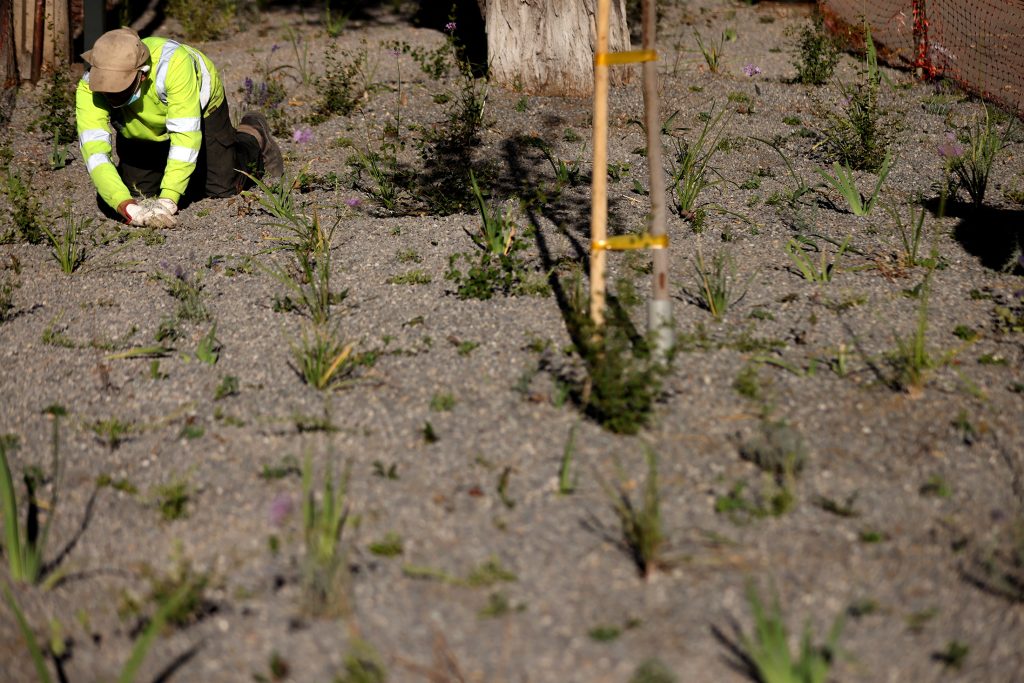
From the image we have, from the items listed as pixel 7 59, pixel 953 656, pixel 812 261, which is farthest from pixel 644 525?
pixel 7 59

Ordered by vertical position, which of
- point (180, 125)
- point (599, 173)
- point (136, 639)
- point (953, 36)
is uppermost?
point (599, 173)

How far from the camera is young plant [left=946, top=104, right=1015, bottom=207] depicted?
16.7 feet

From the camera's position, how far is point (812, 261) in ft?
15.0

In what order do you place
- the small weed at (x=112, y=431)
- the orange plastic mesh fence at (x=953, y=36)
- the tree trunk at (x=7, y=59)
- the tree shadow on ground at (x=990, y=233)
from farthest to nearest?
the orange plastic mesh fence at (x=953, y=36), the tree trunk at (x=7, y=59), the tree shadow on ground at (x=990, y=233), the small weed at (x=112, y=431)

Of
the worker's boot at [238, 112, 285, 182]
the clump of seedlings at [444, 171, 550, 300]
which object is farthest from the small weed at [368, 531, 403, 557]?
the worker's boot at [238, 112, 285, 182]

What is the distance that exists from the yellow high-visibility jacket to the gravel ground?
0.81 ft

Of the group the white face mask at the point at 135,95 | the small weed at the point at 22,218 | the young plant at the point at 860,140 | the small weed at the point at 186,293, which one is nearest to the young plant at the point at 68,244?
the small weed at the point at 22,218

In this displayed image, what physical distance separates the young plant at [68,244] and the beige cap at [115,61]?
0.65 m

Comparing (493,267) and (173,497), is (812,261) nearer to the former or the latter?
(493,267)

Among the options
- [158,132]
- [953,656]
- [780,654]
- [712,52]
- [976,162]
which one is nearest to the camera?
[780,654]

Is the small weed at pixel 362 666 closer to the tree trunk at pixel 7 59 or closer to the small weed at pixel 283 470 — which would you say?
the small weed at pixel 283 470

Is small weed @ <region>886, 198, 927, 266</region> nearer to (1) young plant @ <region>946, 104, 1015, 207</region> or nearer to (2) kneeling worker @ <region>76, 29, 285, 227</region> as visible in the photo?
(1) young plant @ <region>946, 104, 1015, 207</region>

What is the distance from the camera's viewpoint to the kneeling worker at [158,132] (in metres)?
4.93

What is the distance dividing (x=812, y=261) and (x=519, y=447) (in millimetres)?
1910
